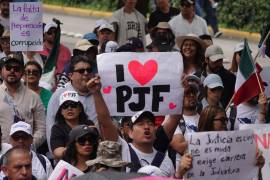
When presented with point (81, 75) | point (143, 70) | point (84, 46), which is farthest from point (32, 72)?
point (143, 70)

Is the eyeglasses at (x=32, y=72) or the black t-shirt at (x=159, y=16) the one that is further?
the black t-shirt at (x=159, y=16)

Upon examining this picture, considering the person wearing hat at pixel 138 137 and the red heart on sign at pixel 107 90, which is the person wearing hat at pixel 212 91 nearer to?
the red heart on sign at pixel 107 90

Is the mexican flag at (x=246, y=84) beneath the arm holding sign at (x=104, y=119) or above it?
above

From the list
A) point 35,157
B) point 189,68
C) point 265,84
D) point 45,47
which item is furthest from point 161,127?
point 45,47

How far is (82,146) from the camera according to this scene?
9.94 meters

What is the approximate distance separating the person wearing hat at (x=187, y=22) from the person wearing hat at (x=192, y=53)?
6.95ft

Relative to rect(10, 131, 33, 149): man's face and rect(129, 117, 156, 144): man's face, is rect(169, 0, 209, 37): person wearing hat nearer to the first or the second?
rect(10, 131, 33, 149): man's face

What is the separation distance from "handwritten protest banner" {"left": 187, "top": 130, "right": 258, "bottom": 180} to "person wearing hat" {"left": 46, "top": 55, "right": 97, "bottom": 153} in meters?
1.89

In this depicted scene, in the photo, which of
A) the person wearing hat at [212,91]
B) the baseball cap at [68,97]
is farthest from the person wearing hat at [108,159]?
the person wearing hat at [212,91]

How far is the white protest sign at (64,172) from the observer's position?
9.69 metres

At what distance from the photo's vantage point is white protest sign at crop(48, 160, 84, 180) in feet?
31.8

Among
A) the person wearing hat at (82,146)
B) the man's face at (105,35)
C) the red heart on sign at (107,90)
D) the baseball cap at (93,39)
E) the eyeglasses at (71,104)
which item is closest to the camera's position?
the person wearing hat at (82,146)

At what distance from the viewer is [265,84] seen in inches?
499

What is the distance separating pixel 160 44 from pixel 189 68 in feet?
2.11
